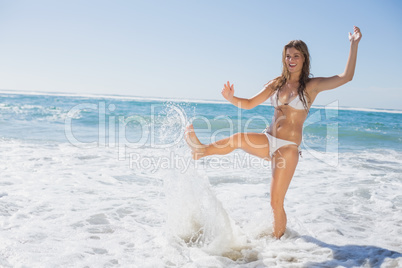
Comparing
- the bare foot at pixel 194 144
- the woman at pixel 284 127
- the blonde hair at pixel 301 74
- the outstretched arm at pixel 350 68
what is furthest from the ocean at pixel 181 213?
the outstretched arm at pixel 350 68

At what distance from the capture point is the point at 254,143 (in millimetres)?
3545

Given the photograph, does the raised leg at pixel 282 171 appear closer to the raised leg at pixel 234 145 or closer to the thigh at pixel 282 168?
the thigh at pixel 282 168

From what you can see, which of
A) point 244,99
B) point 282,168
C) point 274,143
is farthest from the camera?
point 244,99

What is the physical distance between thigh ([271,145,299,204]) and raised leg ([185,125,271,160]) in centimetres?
19

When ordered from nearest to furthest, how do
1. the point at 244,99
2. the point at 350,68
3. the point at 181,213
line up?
1. the point at 350,68
2. the point at 244,99
3. the point at 181,213

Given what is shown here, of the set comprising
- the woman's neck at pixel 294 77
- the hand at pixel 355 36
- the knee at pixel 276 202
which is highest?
the hand at pixel 355 36

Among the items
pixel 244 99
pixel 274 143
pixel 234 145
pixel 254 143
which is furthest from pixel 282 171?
pixel 244 99

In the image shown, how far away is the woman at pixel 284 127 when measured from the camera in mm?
3396

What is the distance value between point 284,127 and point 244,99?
0.53m

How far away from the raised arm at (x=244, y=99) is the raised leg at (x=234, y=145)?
0.34 metres

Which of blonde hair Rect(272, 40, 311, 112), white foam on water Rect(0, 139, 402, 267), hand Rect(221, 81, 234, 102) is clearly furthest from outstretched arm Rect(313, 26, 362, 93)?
white foam on water Rect(0, 139, 402, 267)

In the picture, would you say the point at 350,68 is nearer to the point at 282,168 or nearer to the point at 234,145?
the point at 282,168

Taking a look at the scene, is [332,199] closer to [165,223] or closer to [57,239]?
[165,223]

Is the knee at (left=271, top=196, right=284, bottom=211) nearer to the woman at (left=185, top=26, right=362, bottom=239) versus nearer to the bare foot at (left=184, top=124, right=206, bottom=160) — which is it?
the woman at (left=185, top=26, right=362, bottom=239)
